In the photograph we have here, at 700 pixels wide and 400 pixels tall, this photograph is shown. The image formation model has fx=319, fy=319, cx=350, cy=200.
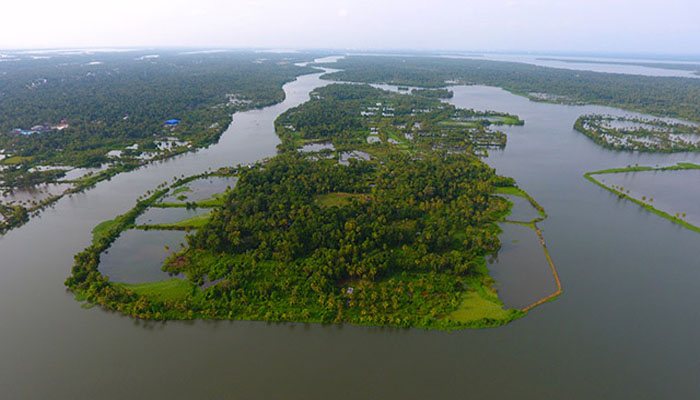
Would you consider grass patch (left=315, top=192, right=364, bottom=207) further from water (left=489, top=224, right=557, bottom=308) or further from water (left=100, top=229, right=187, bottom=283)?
water (left=489, top=224, right=557, bottom=308)

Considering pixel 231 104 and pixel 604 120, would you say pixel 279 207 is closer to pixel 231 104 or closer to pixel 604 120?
pixel 231 104

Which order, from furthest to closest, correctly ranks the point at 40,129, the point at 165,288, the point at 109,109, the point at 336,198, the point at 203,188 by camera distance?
1. the point at 109,109
2. the point at 40,129
3. the point at 203,188
4. the point at 336,198
5. the point at 165,288

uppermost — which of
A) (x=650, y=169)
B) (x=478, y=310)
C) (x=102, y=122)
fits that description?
(x=102, y=122)

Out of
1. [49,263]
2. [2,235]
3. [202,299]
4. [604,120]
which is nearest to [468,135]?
[604,120]

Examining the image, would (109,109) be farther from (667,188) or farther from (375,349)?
(667,188)

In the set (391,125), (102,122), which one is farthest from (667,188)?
(102,122)

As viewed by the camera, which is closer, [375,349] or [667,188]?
[375,349]

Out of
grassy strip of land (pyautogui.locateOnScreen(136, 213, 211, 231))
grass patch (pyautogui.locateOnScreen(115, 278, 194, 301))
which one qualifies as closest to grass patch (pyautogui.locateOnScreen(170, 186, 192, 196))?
grassy strip of land (pyautogui.locateOnScreen(136, 213, 211, 231))
